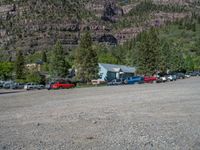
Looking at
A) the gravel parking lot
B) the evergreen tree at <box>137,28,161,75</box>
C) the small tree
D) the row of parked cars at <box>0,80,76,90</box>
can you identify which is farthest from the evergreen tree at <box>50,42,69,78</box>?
the gravel parking lot

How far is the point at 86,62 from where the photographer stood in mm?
82812

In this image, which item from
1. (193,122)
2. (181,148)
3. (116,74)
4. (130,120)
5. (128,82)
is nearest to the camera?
(181,148)

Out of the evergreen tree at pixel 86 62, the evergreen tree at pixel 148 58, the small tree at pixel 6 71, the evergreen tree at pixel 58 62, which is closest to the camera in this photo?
the evergreen tree at pixel 86 62

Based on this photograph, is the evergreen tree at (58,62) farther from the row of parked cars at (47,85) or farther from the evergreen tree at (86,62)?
the row of parked cars at (47,85)

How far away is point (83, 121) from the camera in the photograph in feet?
55.1

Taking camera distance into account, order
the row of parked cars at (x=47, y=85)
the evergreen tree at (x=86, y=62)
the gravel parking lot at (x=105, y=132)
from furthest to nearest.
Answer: the evergreen tree at (x=86, y=62)
the row of parked cars at (x=47, y=85)
the gravel parking lot at (x=105, y=132)

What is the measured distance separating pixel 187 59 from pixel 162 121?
14113cm

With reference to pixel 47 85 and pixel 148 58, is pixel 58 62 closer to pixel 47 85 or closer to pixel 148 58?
pixel 47 85

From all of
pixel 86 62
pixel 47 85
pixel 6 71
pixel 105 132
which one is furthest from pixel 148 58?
pixel 105 132

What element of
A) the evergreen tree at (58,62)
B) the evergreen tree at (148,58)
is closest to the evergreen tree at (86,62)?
the evergreen tree at (58,62)

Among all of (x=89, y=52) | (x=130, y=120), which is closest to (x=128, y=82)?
(x=89, y=52)

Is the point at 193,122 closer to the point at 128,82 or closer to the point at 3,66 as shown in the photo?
the point at 128,82

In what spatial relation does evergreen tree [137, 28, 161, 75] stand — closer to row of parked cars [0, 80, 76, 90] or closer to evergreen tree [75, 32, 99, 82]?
evergreen tree [75, 32, 99, 82]

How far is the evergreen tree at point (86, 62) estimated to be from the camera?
83000 mm
